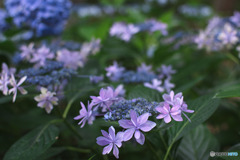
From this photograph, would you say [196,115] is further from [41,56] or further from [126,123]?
[41,56]

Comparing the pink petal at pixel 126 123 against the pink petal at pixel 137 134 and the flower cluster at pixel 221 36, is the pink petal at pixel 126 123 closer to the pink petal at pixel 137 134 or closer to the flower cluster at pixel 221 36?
the pink petal at pixel 137 134

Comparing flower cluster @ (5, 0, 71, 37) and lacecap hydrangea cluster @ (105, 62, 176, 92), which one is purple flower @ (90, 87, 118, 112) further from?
flower cluster @ (5, 0, 71, 37)

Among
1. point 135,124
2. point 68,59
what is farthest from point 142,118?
point 68,59

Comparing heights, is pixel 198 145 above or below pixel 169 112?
below

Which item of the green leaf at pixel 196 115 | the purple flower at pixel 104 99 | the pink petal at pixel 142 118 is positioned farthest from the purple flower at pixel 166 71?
the pink petal at pixel 142 118

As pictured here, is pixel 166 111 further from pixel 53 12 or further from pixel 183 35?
pixel 183 35

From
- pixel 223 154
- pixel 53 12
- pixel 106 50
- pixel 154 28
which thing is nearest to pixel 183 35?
pixel 154 28
